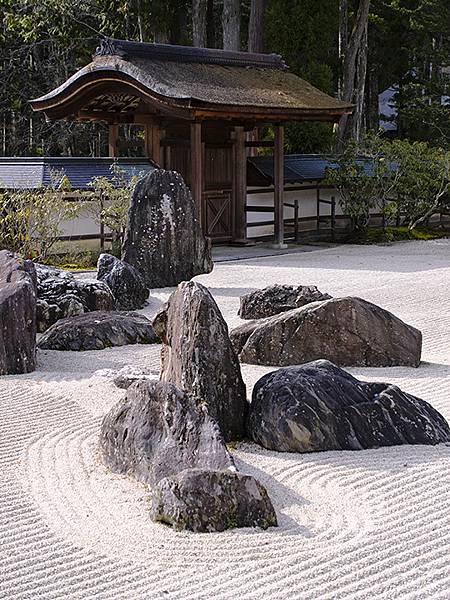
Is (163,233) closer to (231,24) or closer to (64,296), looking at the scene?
(64,296)

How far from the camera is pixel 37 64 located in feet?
95.1

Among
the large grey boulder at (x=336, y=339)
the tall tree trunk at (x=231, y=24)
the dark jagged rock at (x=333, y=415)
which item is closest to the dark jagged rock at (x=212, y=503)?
the dark jagged rock at (x=333, y=415)

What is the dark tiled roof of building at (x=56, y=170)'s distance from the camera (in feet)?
53.2

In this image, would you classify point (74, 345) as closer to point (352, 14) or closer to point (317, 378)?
point (317, 378)

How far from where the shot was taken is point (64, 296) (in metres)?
11.1

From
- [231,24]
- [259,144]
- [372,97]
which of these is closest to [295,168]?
[259,144]

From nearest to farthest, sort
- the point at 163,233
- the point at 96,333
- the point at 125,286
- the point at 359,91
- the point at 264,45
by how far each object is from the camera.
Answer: the point at 96,333, the point at 125,286, the point at 163,233, the point at 264,45, the point at 359,91

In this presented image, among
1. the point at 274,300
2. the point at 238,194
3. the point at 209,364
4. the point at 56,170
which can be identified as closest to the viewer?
the point at 209,364

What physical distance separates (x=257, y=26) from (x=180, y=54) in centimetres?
580

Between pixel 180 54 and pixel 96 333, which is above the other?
pixel 180 54

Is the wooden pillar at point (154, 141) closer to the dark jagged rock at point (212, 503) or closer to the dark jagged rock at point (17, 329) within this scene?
the dark jagged rock at point (17, 329)

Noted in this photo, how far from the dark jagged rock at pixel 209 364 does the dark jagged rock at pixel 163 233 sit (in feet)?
23.7

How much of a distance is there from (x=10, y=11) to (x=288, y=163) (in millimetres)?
11091

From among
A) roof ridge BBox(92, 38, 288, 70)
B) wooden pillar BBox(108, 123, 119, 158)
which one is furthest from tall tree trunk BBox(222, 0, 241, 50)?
wooden pillar BBox(108, 123, 119, 158)
